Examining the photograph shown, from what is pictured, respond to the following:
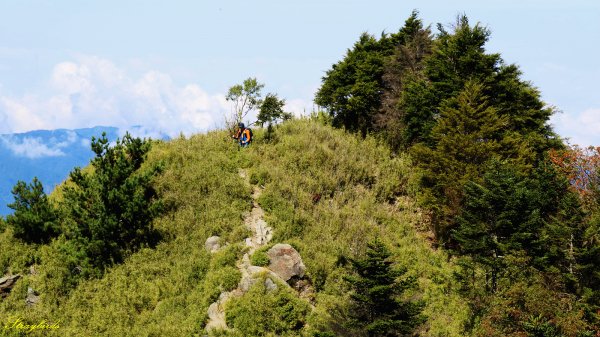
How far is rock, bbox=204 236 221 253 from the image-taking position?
19.7 metres

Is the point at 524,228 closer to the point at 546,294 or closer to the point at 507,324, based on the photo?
the point at 546,294

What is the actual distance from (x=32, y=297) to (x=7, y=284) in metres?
1.86

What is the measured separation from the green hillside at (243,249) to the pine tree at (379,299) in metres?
1.38

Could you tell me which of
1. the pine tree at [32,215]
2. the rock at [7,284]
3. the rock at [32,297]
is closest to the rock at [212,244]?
the rock at [32,297]

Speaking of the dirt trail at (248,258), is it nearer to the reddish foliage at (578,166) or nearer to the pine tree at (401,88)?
the pine tree at (401,88)

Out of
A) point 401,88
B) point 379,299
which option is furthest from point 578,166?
point 379,299

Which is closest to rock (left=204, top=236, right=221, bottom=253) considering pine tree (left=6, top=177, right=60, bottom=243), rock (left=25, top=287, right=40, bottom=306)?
rock (left=25, top=287, right=40, bottom=306)

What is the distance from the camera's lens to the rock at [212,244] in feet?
64.6

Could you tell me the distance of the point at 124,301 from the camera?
17766 mm

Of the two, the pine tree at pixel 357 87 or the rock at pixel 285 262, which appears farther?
the pine tree at pixel 357 87

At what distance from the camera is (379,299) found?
13.1 meters

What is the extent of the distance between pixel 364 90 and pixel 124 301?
72.4 ft

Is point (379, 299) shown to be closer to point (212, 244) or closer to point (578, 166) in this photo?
point (212, 244)

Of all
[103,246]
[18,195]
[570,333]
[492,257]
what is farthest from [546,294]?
[18,195]
